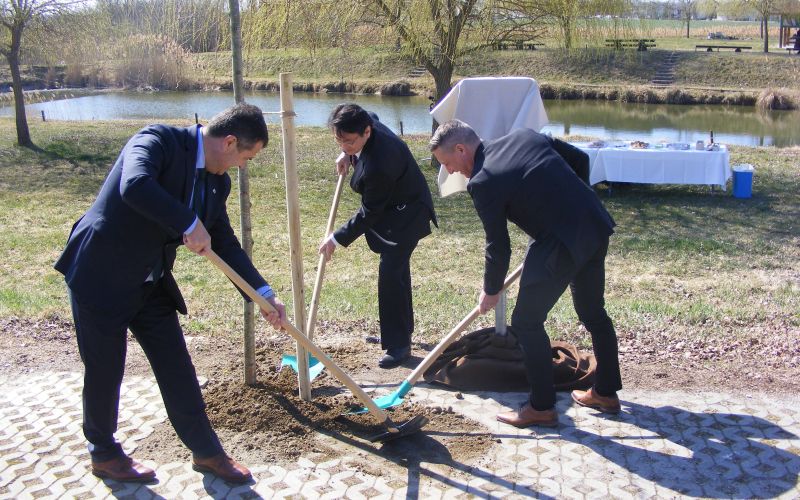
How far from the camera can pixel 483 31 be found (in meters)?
12.9

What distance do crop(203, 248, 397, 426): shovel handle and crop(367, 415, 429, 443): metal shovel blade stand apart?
0.8 inches

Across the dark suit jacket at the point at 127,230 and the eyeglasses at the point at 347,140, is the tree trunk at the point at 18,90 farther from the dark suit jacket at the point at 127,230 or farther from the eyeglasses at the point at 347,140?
the dark suit jacket at the point at 127,230

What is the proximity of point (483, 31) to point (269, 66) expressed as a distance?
39.4 feet

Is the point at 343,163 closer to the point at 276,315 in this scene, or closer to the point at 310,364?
the point at 310,364

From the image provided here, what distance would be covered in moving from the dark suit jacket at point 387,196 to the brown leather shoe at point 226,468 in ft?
5.52

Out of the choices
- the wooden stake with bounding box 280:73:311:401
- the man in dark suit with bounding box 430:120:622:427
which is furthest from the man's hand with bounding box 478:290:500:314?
the wooden stake with bounding box 280:73:311:401

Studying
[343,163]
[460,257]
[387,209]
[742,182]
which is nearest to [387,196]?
[387,209]

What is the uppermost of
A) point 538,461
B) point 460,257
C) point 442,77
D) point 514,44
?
point 514,44

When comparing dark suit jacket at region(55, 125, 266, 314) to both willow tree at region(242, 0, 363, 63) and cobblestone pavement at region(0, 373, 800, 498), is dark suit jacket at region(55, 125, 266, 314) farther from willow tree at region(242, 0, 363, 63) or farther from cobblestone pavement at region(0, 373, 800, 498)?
willow tree at region(242, 0, 363, 63)

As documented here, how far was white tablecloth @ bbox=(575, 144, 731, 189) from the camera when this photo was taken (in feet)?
38.2

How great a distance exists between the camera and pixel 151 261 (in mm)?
3338

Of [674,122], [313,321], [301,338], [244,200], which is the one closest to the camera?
[301,338]

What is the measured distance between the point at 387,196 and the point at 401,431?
1.62 metres

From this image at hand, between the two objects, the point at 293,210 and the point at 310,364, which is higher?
the point at 293,210
